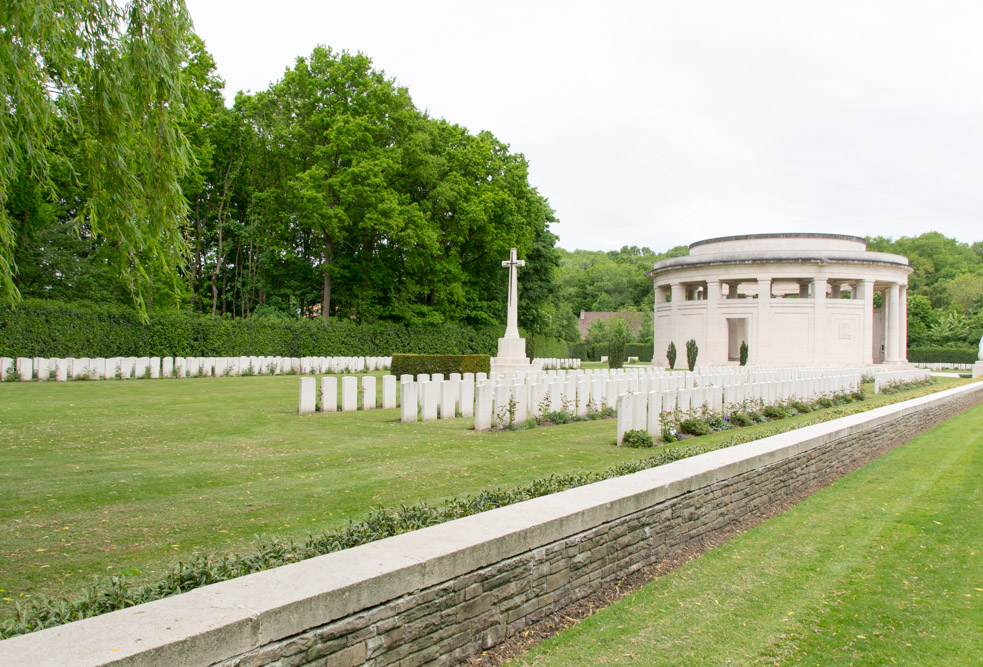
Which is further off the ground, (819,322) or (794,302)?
(794,302)

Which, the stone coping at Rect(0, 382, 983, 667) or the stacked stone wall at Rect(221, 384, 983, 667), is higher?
the stone coping at Rect(0, 382, 983, 667)

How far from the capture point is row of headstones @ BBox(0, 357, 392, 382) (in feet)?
62.1

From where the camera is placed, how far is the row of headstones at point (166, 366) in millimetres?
18922

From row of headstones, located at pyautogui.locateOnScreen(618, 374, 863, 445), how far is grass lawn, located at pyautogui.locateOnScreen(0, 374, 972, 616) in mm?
655

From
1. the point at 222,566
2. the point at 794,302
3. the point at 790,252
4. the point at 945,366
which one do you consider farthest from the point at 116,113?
the point at 945,366

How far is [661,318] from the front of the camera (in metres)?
48.3

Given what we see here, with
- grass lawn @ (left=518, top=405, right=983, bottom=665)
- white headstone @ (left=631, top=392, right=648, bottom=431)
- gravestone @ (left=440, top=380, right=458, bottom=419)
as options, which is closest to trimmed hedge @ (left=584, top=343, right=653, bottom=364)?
gravestone @ (left=440, top=380, right=458, bottom=419)

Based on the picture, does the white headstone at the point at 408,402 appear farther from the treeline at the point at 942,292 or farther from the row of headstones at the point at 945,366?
the treeline at the point at 942,292

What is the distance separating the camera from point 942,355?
55.8 meters

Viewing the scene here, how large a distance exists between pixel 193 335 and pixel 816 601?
25.6m

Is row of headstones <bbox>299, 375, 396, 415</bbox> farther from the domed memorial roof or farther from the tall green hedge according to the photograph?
the domed memorial roof

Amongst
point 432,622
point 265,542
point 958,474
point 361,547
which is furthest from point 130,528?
point 958,474

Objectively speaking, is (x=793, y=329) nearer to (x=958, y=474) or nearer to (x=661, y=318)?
(x=661, y=318)

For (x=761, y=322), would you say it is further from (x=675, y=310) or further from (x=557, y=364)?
(x=557, y=364)
